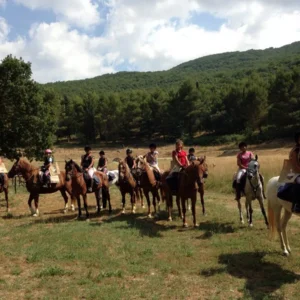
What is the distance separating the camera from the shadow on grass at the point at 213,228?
10078 mm

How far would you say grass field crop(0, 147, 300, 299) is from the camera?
6.32m

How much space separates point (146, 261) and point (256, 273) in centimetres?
237

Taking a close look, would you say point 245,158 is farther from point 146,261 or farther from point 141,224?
point 146,261

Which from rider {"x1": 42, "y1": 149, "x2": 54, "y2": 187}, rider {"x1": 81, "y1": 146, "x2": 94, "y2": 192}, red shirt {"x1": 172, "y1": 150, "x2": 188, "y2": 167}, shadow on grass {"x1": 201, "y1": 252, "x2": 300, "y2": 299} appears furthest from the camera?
rider {"x1": 42, "y1": 149, "x2": 54, "y2": 187}

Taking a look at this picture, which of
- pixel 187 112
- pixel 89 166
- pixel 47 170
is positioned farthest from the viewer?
pixel 187 112

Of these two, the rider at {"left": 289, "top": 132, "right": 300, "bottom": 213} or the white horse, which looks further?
the white horse

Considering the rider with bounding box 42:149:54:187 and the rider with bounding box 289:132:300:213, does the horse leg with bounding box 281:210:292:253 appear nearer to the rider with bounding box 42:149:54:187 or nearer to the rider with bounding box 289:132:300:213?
the rider with bounding box 289:132:300:213

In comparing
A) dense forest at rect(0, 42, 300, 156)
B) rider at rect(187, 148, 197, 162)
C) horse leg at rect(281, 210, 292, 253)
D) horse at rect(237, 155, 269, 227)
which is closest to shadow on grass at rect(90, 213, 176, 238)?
horse at rect(237, 155, 269, 227)

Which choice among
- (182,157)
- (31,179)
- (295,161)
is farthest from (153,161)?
(295,161)

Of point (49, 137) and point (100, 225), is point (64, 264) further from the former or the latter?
point (49, 137)

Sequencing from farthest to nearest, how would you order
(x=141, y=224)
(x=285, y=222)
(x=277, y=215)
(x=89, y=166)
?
(x=89, y=166), (x=141, y=224), (x=277, y=215), (x=285, y=222)

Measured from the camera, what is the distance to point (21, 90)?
61.6 ft

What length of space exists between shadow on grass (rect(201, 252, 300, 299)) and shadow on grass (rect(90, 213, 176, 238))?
276cm

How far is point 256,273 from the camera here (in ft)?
23.4
